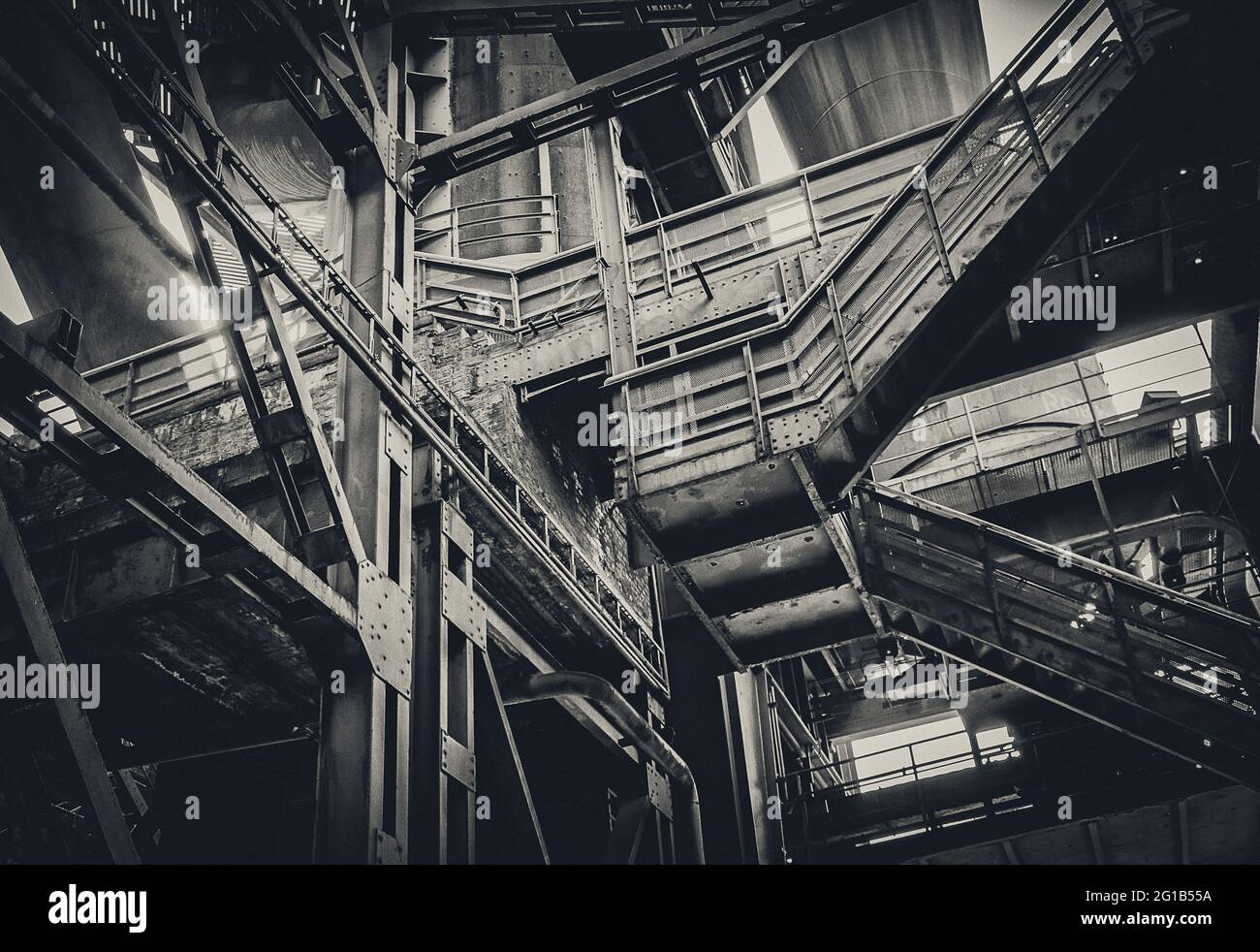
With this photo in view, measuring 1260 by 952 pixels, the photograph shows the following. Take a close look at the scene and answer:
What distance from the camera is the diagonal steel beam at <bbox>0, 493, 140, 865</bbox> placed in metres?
4.64

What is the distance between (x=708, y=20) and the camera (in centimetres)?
899

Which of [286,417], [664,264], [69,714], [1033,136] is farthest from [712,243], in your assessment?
[69,714]

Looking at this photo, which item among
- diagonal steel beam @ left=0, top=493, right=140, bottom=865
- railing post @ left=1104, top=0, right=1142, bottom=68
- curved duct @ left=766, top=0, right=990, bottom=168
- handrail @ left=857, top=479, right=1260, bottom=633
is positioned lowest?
diagonal steel beam @ left=0, top=493, right=140, bottom=865

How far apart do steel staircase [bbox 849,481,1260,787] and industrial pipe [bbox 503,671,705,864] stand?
309 cm

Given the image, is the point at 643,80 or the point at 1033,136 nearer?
the point at 1033,136

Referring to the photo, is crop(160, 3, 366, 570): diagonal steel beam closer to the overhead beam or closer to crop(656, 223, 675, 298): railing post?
the overhead beam

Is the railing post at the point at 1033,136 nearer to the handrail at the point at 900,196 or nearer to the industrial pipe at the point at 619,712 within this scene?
the handrail at the point at 900,196

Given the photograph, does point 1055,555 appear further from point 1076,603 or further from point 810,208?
point 810,208

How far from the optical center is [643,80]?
29.3 ft

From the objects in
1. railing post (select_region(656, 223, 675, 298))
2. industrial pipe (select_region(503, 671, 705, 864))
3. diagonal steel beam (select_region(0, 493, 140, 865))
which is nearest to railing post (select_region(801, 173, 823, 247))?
railing post (select_region(656, 223, 675, 298))

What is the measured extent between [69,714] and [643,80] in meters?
6.72
